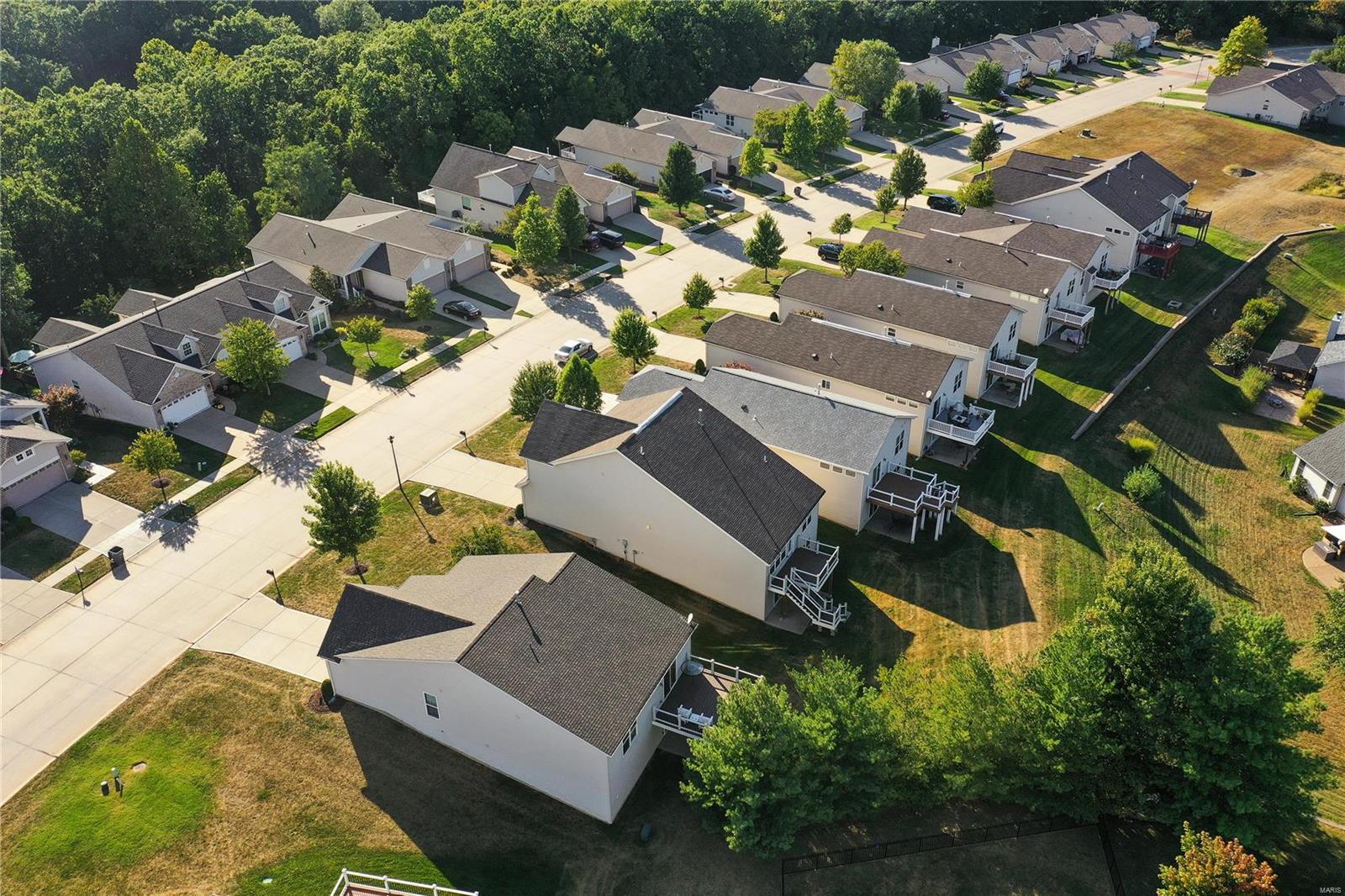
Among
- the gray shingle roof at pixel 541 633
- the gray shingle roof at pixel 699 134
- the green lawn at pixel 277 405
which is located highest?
the gray shingle roof at pixel 541 633

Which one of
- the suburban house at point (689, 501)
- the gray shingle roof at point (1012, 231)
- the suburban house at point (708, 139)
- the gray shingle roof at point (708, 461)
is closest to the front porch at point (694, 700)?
the suburban house at point (689, 501)

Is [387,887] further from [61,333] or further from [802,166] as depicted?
[802,166]

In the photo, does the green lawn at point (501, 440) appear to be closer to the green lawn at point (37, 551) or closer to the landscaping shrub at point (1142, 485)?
the green lawn at point (37, 551)

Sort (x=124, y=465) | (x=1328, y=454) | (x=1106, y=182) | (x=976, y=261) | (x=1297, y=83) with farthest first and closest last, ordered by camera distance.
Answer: (x=1297, y=83), (x=1106, y=182), (x=976, y=261), (x=124, y=465), (x=1328, y=454)

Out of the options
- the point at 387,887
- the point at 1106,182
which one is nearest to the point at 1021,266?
the point at 1106,182

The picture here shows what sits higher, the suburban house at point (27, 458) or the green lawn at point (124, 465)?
the suburban house at point (27, 458)

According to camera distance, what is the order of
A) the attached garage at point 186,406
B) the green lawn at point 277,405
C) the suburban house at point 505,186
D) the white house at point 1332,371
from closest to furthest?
the attached garage at point 186,406, the green lawn at point 277,405, the white house at point 1332,371, the suburban house at point 505,186

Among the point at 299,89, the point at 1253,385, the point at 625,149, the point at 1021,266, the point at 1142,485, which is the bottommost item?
the point at 1253,385
